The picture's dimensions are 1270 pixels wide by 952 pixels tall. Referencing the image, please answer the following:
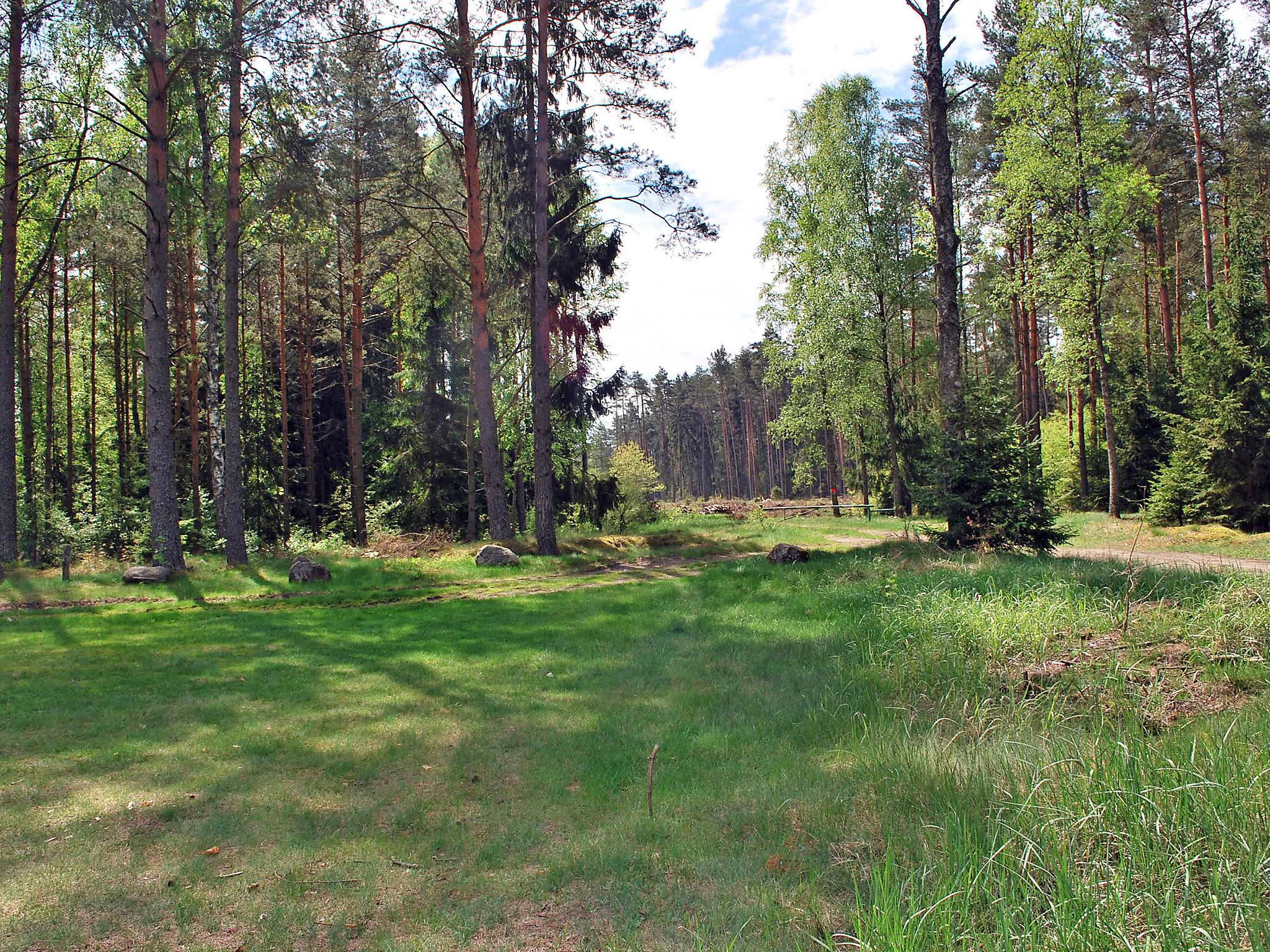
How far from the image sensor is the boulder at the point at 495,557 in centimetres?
1542

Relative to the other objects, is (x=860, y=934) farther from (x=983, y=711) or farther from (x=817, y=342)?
(x=817, y=342)

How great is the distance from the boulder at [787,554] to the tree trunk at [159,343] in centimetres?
1145

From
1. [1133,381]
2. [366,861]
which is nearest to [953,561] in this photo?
[366,861]

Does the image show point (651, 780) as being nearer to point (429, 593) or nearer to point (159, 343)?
point (429, 593)

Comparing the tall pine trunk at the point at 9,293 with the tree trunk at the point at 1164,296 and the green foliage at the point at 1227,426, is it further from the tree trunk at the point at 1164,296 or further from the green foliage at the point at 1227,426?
the tree trunk at the point at 1164,296

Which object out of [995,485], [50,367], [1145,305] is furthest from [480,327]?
[1145,305]

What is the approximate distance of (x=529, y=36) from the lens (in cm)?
1847

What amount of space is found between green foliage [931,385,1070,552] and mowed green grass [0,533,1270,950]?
3215mm

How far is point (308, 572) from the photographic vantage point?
14.2 m

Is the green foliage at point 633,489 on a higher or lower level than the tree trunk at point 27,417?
lower

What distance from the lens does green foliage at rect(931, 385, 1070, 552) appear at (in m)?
Result: 11.5

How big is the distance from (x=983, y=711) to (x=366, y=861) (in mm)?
3979

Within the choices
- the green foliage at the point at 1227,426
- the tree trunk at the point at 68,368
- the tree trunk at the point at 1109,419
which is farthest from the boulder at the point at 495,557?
the tree trunk at the point at 68,368

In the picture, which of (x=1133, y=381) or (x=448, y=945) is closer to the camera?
(x=448, y=945)
